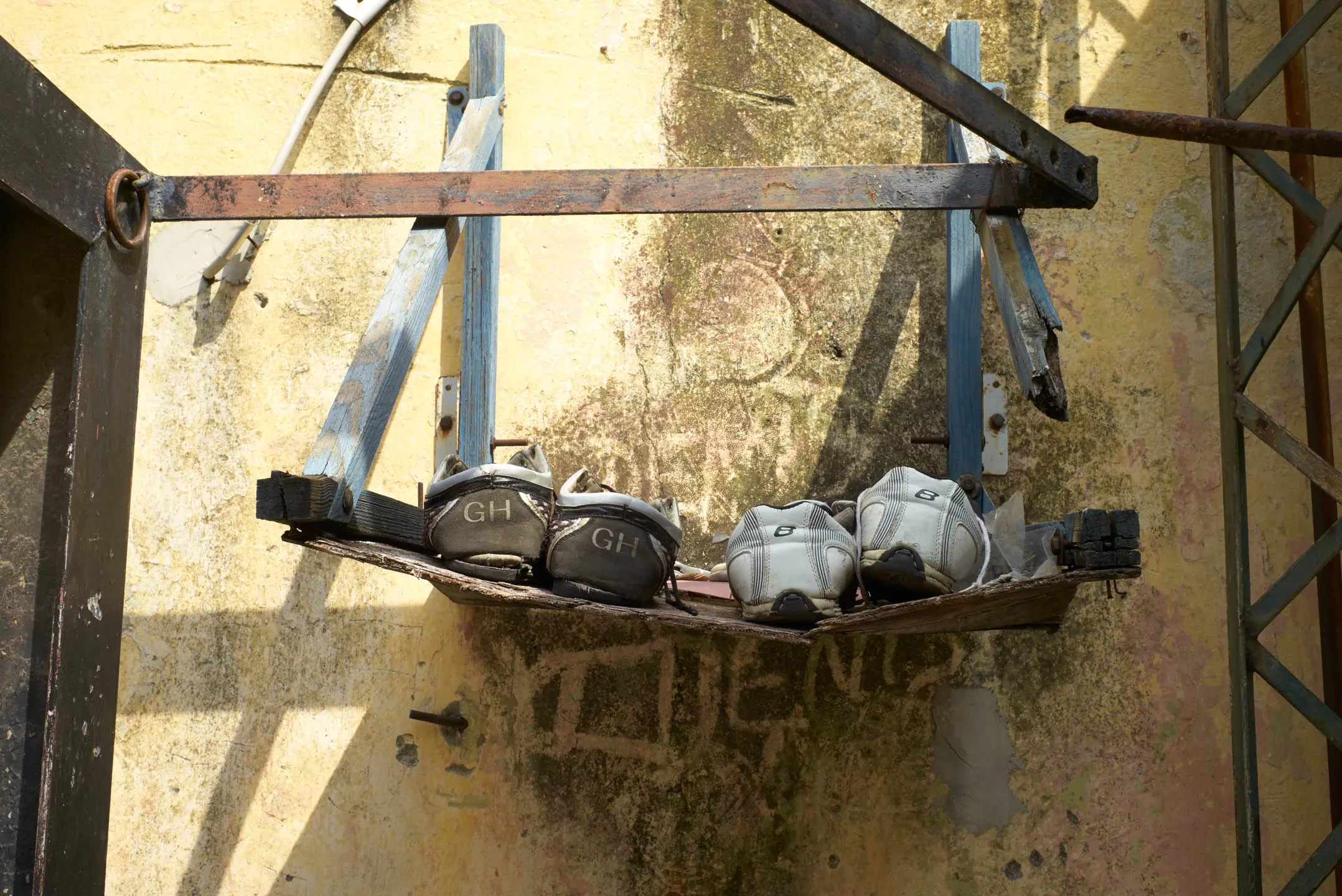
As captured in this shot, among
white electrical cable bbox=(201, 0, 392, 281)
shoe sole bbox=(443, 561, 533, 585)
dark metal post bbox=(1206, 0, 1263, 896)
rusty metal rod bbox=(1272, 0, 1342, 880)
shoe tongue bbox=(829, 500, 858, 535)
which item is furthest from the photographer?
white electrical cable bbox=(201, 0, 392, 281)

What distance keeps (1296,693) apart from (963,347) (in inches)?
39.6

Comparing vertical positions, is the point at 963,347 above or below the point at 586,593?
above

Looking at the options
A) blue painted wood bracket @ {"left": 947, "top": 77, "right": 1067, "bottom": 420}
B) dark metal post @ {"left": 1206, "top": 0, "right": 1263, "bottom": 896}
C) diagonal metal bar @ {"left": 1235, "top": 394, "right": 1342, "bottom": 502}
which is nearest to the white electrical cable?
blue painted wood bracket @ {"left": 947, "top": 77, "right": 1067, "bottom": 420}

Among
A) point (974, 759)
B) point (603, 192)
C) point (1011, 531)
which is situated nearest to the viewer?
point (603, 192)

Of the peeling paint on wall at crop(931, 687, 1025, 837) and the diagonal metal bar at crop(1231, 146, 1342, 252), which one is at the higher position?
the diagonal metal bar at crop(1231, 146, 1342, 252)

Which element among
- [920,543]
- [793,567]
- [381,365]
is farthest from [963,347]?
[381,365]

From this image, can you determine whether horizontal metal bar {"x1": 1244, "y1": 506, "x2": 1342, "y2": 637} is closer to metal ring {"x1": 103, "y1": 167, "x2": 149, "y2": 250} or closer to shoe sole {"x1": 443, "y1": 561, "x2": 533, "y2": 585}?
shoe sole {"x1": 443, "y1": 561, "x2": 533, "y2": 585}

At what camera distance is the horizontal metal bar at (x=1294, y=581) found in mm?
2465

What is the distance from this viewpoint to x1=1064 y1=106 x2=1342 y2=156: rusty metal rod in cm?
184

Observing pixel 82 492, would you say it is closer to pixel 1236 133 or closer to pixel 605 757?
pixel 605 757

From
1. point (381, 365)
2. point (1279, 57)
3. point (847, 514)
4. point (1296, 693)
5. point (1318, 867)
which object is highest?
point (1279, 57)

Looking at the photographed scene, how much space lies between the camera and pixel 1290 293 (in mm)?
2604

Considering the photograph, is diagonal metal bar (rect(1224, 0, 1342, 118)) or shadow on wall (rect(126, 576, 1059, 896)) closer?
diagonal metal bar (rect(1224, 0, 1342, 118))

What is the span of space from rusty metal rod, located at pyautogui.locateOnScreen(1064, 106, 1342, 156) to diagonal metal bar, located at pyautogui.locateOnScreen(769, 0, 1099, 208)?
18cm
